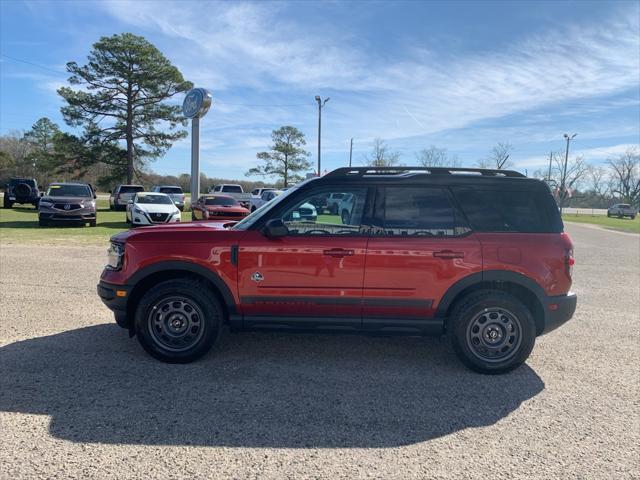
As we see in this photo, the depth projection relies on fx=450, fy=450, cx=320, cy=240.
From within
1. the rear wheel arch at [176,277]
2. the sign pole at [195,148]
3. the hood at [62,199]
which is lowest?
the rear wheel arch at [176,277]

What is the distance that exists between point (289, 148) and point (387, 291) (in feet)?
169

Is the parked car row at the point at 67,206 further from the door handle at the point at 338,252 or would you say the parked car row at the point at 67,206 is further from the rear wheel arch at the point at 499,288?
the rear wheel arch at the point at 499,288

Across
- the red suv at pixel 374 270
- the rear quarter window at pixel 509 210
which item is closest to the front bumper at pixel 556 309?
the red suv at pixel 374 270

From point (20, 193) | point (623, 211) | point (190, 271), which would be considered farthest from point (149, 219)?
point (623, 211)

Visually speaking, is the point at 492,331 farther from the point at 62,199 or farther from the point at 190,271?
the point at 62,199

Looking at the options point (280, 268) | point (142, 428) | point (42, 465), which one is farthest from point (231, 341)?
point (42, 465)

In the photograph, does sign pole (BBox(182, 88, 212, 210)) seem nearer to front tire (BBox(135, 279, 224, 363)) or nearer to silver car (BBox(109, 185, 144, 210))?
silver car (BBox(109, 185, 144, 210))

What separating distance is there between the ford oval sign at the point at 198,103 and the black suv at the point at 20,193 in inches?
487

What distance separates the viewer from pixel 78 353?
14.6 ft

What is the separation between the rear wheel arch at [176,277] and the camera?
4.20m

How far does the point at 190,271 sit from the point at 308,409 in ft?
5.61

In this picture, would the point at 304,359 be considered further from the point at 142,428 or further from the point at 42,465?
the point at 42,465

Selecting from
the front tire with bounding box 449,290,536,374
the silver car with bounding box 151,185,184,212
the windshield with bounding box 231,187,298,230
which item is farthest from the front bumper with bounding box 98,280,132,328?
the silver car with bounding box 151,185,184,212

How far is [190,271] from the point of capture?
14.0ft
